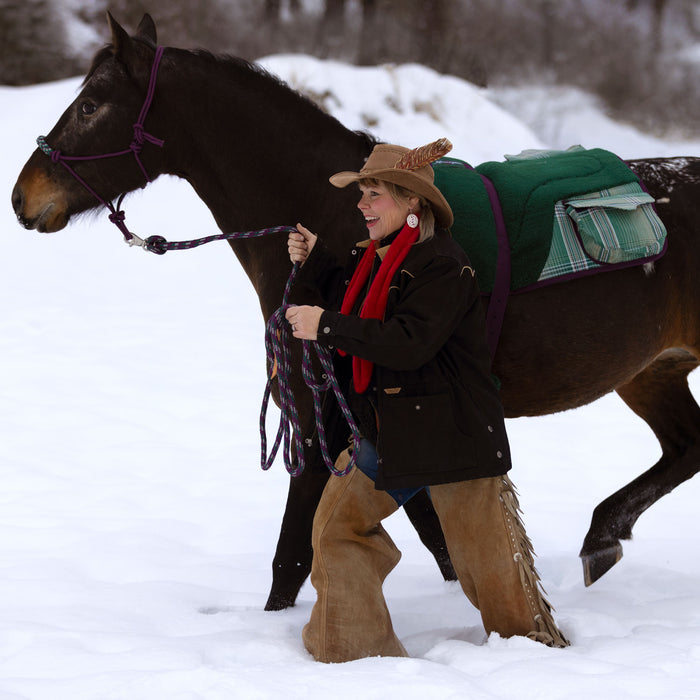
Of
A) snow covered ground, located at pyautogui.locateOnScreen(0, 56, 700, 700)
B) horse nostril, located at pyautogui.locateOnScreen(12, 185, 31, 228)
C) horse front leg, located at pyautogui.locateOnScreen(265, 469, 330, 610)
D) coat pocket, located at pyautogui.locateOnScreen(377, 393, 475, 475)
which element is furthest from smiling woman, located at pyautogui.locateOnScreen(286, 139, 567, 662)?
horse nostril, located at pyautogui.locateOnScreen(12, 185, 31, 228)

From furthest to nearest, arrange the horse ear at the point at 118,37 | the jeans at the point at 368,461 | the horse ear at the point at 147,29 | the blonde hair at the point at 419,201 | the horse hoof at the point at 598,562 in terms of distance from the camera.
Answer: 1. the horse hoof at the point at 598,562
2. the horse ear at the point at 147,29
3. the horse ear at the point at 118,37
4. the jeans at the point at 368,461
5. the blonde hair at the point at 419,201

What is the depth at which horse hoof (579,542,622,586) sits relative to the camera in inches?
119

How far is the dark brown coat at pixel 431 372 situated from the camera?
2000 millimetres

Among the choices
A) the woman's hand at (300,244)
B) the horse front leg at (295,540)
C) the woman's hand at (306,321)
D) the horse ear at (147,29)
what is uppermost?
the horse ear at (147,29)

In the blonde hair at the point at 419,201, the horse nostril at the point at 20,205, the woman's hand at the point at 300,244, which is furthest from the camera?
the horse nostril at the point at 20,205

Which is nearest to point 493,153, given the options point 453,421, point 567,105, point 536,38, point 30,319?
point 567,105

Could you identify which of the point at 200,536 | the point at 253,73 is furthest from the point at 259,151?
the point at 200,536

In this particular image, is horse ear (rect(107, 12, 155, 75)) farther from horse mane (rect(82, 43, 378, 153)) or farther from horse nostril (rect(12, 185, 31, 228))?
horse nostril (rect(12, 185, 31, 228))

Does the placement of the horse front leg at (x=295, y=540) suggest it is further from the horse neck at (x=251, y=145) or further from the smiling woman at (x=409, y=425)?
the horse neck at (x=251, y=145)

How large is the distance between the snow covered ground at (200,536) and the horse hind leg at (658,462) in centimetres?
12

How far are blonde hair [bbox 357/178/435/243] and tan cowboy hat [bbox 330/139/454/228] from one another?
0.02 metres

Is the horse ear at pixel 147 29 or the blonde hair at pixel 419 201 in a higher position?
the horse ear at pixel 147 29

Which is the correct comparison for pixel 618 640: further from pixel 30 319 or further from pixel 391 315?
pixel 30 319

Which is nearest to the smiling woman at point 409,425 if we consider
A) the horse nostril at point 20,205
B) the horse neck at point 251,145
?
the horse neck at point 251,145
